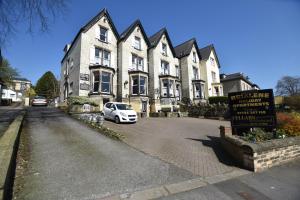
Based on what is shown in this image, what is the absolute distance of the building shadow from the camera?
6891 millimetres

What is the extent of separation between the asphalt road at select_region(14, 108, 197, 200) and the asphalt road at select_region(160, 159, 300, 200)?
812 mm

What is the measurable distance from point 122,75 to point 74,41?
24.9 feet

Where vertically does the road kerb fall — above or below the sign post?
below

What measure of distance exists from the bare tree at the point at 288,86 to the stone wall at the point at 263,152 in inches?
2530

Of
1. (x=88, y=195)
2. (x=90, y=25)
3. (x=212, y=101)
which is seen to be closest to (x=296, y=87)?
(x=212, y=101)

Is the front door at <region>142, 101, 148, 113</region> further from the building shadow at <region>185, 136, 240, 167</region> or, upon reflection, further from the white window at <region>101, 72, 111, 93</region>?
the building shadow at <region>185, 136, 240, 167</region>

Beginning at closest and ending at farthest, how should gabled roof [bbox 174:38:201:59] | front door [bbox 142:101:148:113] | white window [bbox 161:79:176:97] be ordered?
front door [bbox 142:101:148:113], white window [bbox 161:79:176:97], gabled roof [bbox 174:38:201:59]

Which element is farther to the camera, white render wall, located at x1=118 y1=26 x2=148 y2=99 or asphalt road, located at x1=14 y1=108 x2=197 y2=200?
white render wall, located at x1=118 y1=26 x2=148 y2=99

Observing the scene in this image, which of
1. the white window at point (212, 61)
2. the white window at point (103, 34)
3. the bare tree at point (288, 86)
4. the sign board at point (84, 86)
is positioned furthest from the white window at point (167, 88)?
the bare tree at point (288, 86)

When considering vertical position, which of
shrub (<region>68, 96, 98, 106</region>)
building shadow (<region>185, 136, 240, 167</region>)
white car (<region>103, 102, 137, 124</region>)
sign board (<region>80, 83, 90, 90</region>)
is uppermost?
sign board (<region>80, 83, 90, 90</region>)

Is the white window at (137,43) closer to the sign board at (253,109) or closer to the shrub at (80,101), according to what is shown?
the shrub at (80,101)

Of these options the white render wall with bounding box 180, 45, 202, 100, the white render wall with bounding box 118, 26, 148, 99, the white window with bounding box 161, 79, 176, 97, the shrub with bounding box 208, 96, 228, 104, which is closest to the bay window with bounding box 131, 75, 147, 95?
the white render wall with bounding box 118, 26, 148, 99

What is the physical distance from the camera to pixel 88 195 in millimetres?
4305

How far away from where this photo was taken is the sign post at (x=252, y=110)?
7785 millimetres
